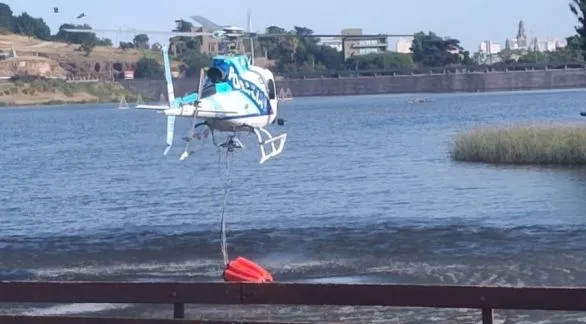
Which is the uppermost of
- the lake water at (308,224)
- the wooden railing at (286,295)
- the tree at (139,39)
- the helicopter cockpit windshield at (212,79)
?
the tree at (139,39)

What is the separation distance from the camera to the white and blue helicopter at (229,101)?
2002cm

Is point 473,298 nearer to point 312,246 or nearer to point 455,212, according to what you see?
point 312,246

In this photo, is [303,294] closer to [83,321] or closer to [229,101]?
[83,321]

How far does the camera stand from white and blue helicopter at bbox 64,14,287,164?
65.7 ft

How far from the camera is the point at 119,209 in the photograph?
43094 millimetres

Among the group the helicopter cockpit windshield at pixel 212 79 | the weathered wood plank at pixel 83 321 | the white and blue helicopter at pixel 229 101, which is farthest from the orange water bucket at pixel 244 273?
the helicopter cockpit windshield at pixel 212 79

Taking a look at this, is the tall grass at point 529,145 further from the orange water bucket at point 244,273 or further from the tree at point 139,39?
the orange water bucket at point 244,273

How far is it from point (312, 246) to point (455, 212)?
26.5 feet

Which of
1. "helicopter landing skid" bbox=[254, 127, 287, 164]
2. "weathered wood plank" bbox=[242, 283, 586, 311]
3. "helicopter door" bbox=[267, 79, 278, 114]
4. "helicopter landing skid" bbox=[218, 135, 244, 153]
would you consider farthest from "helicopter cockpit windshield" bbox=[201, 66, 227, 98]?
"weathered wood plank" bbox=[242, 283, 586, 311]

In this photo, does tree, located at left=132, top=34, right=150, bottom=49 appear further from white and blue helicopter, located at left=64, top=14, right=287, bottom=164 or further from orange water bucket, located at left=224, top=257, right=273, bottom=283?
orange water bucket, located at left=224, top=257, right=273, bottom=283

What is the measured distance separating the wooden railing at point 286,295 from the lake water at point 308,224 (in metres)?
8.11

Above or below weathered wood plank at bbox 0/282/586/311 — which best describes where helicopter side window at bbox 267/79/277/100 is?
above

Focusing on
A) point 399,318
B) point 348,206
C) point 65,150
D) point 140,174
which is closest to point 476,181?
→ point 348,206

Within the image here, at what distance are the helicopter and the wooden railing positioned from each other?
749 cm
